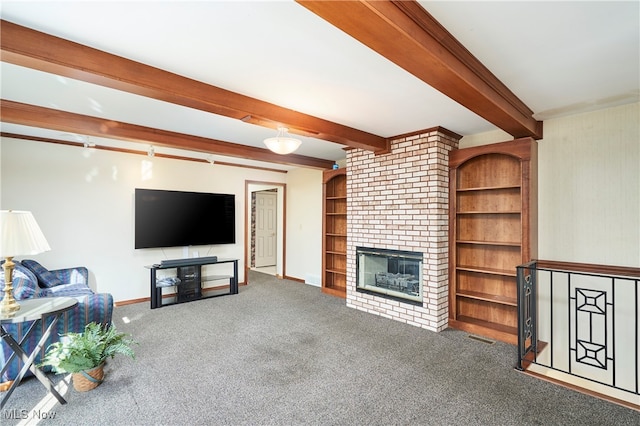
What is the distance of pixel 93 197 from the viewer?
4.80 metres

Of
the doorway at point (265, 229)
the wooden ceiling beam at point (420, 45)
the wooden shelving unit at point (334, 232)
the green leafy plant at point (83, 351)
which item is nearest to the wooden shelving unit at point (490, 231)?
the wooden ceiling beam at point (420, 45)

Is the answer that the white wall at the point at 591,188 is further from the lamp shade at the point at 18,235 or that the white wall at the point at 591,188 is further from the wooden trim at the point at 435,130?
the lamp shade at the point at 18,235

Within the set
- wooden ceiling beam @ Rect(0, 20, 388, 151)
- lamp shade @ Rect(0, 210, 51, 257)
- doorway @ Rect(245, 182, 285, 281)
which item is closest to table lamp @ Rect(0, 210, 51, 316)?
lamp shade @ Rect(0, 210, 51, 257)

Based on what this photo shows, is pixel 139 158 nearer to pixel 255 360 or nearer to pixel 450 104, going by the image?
pixel 255 360

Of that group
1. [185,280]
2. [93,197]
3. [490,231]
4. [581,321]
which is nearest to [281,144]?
[490,231]

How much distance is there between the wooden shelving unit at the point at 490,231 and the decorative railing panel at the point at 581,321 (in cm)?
27

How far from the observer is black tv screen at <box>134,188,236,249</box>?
5.11 metres

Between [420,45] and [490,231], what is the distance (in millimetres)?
2949

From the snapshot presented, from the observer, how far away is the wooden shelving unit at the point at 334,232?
5.75m

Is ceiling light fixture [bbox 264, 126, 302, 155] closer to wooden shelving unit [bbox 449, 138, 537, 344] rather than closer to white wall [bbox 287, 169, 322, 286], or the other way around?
wooden shelving unit [bbox 449, 138, 537, 344]

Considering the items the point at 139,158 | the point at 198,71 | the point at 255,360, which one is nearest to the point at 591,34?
the point at 198,71

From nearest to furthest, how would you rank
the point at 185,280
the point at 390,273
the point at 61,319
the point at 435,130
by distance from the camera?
1. the point at 61,319
2. the point at 435,130
3. the point at 390,273
4. the point at 185,280

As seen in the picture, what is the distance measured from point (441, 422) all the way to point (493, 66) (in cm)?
258

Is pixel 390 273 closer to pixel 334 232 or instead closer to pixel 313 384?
pixel 334 232
